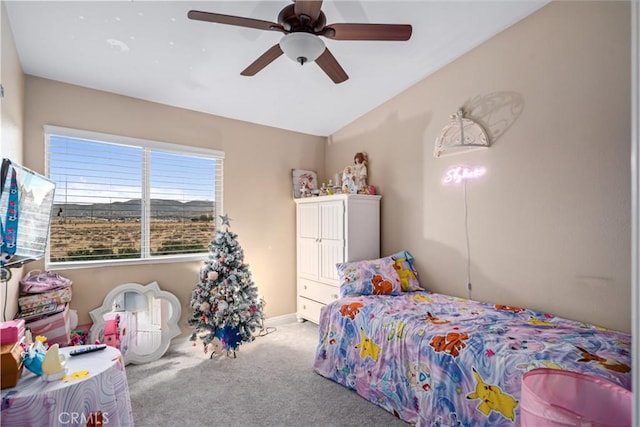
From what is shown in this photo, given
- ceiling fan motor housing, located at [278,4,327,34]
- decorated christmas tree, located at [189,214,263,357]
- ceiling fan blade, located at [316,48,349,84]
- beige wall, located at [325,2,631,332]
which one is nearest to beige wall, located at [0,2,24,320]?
decorated christmas tree, located at [189,214,263,357]

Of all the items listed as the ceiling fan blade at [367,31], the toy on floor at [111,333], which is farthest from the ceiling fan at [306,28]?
the toy on floor at [111,333]

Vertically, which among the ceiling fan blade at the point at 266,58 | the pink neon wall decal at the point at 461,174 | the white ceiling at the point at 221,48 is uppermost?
the white ceiling at the point at 221,48

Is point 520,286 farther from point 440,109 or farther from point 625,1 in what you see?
point 625,1

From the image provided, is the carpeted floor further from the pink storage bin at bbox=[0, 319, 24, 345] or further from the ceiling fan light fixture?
Answer: the ceiling fan light fixture

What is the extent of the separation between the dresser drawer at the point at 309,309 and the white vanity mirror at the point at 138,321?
1513 mm

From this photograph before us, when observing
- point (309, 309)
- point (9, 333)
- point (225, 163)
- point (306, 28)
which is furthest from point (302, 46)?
point (309, 309)

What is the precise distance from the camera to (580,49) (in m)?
2.41

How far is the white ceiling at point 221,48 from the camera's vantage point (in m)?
2.28

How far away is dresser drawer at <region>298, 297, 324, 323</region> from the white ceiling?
95.5 inches

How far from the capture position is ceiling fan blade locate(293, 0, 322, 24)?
175cm

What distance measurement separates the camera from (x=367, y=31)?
79.1 inches

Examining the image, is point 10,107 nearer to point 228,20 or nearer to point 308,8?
point 228,20

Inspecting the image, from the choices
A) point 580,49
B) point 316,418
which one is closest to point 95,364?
point 316,418

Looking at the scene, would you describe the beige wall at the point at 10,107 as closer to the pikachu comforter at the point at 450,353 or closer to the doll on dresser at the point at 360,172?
the pikachu comforter at the point at 450,353
